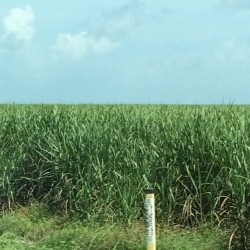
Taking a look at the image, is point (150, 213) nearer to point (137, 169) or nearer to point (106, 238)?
point (106, 238)

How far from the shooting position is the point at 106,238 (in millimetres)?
8477

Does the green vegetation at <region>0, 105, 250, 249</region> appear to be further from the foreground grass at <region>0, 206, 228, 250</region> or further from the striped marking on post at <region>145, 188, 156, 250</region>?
the striped marking on post at <region>145, 188, 156, 250</region>

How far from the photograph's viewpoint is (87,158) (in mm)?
10344

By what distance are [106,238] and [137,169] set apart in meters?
1.37

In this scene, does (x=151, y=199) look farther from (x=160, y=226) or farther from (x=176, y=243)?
(x=160, y=226)

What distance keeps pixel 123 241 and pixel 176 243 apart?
754 millimetres

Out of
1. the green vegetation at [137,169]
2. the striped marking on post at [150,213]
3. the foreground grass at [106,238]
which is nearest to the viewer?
the striped marking on post at [150,213]

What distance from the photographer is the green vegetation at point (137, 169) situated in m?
8.66

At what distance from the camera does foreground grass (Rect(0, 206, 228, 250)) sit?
8094 mm

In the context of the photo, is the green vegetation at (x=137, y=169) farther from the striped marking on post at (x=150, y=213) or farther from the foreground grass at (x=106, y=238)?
the striped marking on post at (x=150, y=213)

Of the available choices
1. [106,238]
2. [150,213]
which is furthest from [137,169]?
[150,213]

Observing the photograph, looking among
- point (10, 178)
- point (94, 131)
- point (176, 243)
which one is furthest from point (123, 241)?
point (10, 178)

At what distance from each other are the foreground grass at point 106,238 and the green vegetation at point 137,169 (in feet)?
0.74

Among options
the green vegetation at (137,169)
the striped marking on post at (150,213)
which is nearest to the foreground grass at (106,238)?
the green vegetation at (137,169)
